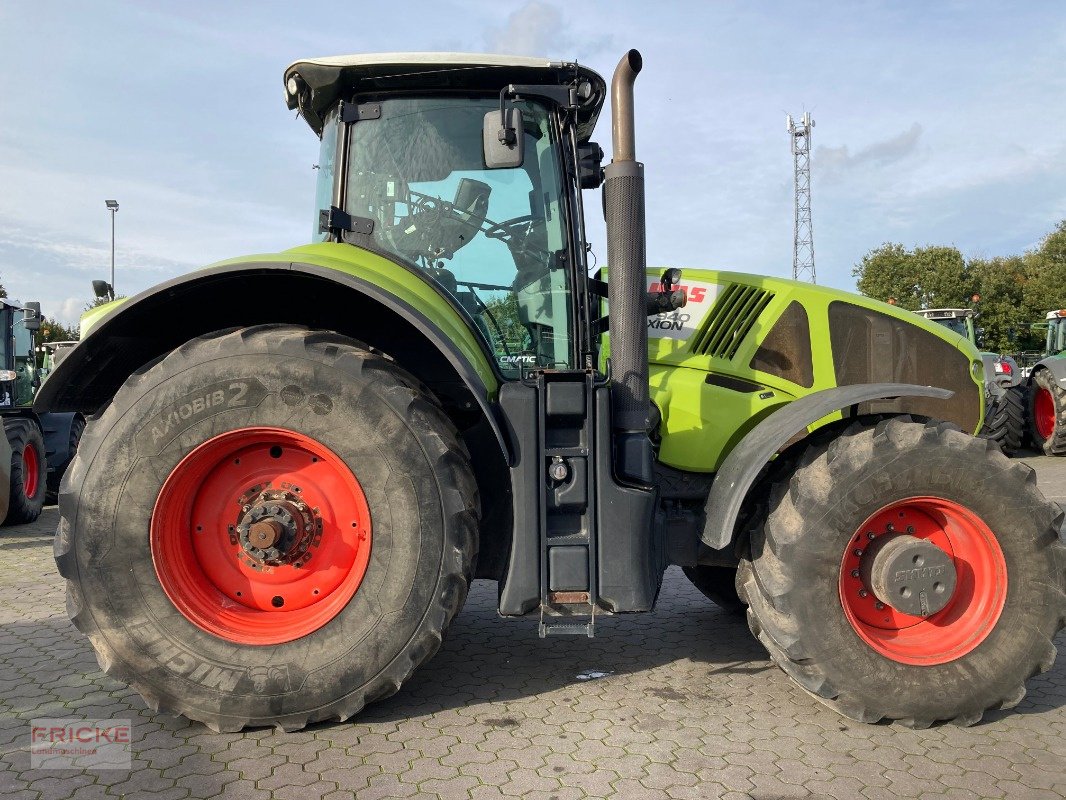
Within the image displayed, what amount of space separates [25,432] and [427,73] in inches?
294

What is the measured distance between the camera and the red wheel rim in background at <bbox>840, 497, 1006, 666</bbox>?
10.4ft

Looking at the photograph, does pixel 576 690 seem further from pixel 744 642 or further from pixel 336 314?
pixel 336 314

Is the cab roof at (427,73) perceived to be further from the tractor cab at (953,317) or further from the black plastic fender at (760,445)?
the tractor cab at (953,317)

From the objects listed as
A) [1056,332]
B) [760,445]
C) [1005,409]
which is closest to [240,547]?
[760,445]

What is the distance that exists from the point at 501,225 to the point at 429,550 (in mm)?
1380

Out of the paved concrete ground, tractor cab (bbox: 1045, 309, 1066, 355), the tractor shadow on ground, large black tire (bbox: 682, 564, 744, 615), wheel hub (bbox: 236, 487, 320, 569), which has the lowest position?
the paved concrete ground

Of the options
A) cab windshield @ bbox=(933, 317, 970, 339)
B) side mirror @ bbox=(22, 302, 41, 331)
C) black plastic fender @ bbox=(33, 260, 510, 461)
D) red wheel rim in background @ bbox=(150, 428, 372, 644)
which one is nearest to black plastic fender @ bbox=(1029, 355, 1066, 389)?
cab windshield @ bbox=(933, 317, 970, 339)

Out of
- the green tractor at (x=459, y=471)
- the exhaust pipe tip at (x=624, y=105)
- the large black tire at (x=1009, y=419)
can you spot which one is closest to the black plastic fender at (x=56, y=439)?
the green tractor at (x=459, y=471)

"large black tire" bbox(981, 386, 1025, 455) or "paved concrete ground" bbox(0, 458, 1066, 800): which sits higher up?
"large black tire" bbox(981, 386, 1025, 455)

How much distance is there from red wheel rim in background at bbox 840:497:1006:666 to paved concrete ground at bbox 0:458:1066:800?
0.32m

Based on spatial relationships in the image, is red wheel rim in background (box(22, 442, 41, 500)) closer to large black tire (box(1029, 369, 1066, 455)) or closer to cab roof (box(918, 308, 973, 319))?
large black tire (box(1029, 369, 1066, 455))

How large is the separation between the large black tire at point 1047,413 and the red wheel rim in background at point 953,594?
1111cm
